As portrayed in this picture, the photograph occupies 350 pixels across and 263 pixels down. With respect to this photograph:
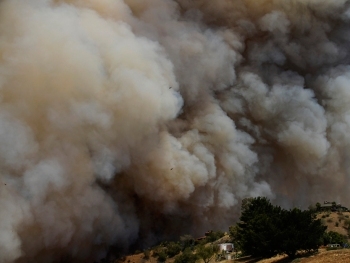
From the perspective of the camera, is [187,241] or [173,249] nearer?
[173,249]

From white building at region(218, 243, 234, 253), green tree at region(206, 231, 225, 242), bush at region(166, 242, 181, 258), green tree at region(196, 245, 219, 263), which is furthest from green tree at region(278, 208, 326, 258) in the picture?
green tree at region(206, 231, 225, 242)

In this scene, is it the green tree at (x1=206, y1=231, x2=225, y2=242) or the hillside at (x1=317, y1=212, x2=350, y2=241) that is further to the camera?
the green tree at (x1=206, y1=231, x2=225, y2=242)

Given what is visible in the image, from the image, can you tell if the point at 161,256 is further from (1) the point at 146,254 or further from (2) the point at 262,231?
(2) the point at 262,231

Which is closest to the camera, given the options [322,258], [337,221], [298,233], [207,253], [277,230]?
[322,258]

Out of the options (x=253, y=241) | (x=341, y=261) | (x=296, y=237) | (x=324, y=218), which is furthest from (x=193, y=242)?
(x=341, y=261)

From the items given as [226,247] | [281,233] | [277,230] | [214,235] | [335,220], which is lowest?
[281,233]

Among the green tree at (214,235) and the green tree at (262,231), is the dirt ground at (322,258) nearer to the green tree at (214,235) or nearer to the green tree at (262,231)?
the green tree at (262,231)

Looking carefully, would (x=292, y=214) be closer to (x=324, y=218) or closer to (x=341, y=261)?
(x=341, y=261)

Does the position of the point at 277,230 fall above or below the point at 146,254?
below

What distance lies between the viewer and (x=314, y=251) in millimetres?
20938

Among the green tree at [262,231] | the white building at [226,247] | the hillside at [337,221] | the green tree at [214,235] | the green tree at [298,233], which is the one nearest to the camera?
the green tree at [298,233]

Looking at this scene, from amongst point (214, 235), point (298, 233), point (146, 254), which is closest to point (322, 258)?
point (298, 233)

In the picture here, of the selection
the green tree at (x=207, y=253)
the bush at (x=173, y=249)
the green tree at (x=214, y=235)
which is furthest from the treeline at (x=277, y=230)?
the green tree at (x=214, y=235)

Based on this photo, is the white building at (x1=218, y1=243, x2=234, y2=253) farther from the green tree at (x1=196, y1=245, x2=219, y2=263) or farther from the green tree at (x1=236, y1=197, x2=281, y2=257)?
the green tree at (x1=236, y1=197, x2=281, y2=257)
